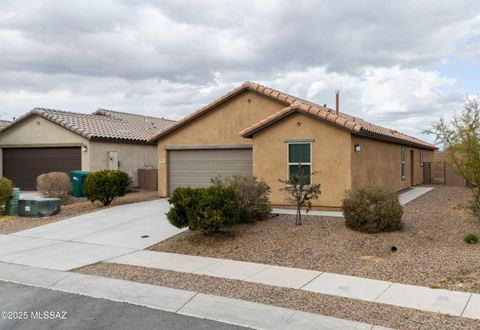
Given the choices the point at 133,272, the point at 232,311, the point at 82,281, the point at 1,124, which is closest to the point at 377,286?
the point at 232,311

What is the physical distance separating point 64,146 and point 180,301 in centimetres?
1762

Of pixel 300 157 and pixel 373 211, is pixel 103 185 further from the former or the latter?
pixel 373 211

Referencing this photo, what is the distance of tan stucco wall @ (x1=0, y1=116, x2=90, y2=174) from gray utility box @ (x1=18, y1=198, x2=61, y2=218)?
6168 mm

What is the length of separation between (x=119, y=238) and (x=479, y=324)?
27.6 feet

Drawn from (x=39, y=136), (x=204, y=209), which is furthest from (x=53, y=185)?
(x=204, y=209)

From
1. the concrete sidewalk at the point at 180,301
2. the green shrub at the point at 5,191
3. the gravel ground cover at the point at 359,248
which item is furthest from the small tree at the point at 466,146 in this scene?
the green shrub at the point at 5,191

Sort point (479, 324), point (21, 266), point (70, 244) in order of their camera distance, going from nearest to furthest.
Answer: point (479, 324) < point (21, 266) < point (70, 244)

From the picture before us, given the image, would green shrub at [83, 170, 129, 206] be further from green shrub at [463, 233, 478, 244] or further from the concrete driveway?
green shrub at [463, 233, 478, 244]

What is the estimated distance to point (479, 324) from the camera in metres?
5.55

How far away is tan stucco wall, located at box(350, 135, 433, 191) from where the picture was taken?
15109 mm

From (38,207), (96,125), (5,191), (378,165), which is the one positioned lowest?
(38,207)

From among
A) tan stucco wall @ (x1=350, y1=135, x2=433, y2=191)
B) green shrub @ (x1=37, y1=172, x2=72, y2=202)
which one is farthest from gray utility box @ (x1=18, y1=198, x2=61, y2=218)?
tan stucco wall @ (x1=350, y1=135, x2=433, y2=191)

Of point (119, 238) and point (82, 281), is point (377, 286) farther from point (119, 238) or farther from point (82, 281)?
point (119, 238)

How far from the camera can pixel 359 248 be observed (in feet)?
31.2
